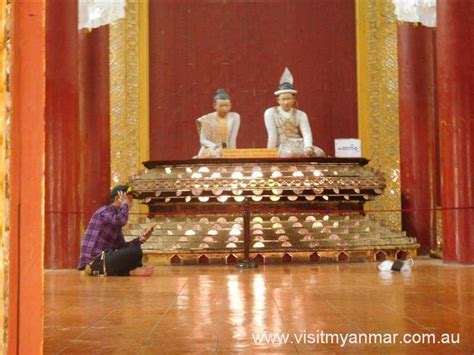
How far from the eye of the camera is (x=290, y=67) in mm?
11945

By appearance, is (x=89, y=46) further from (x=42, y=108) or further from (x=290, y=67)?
(x=42, y=108)

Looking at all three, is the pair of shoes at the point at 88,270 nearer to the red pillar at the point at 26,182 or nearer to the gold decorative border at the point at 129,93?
the gold decorative border at the point at 129,93

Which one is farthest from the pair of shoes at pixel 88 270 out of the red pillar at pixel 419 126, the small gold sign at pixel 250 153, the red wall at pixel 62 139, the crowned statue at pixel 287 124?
the red pillar at pixel 419 126

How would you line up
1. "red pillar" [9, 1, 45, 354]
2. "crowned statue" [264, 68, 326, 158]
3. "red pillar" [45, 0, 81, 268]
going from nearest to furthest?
1. "red pillar" [9, 1, 45, 354]
2. "red pillar" [45, 0, 81, 268]
3. "crowned statue" [264, 68, 326, 158]

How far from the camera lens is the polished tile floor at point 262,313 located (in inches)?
124

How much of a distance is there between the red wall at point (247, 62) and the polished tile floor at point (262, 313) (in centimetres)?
530

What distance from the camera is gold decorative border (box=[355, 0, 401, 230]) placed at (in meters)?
11.1

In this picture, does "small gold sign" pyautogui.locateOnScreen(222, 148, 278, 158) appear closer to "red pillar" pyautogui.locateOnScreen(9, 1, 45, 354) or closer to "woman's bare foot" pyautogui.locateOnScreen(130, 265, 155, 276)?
"woman's bare foot" pyautogui.locateOnScreen(130, 265, 155, 276)

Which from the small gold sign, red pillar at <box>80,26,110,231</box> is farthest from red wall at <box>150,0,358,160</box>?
the small gold sign

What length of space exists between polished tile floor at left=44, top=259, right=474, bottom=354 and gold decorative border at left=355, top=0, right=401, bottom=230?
4.48 m

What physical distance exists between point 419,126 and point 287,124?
5.58 feet

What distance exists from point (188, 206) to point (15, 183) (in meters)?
7.21

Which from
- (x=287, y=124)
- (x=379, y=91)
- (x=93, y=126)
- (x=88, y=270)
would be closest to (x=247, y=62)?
(x=287, y=124)

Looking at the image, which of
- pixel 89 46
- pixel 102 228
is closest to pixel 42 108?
pixel 102 228
